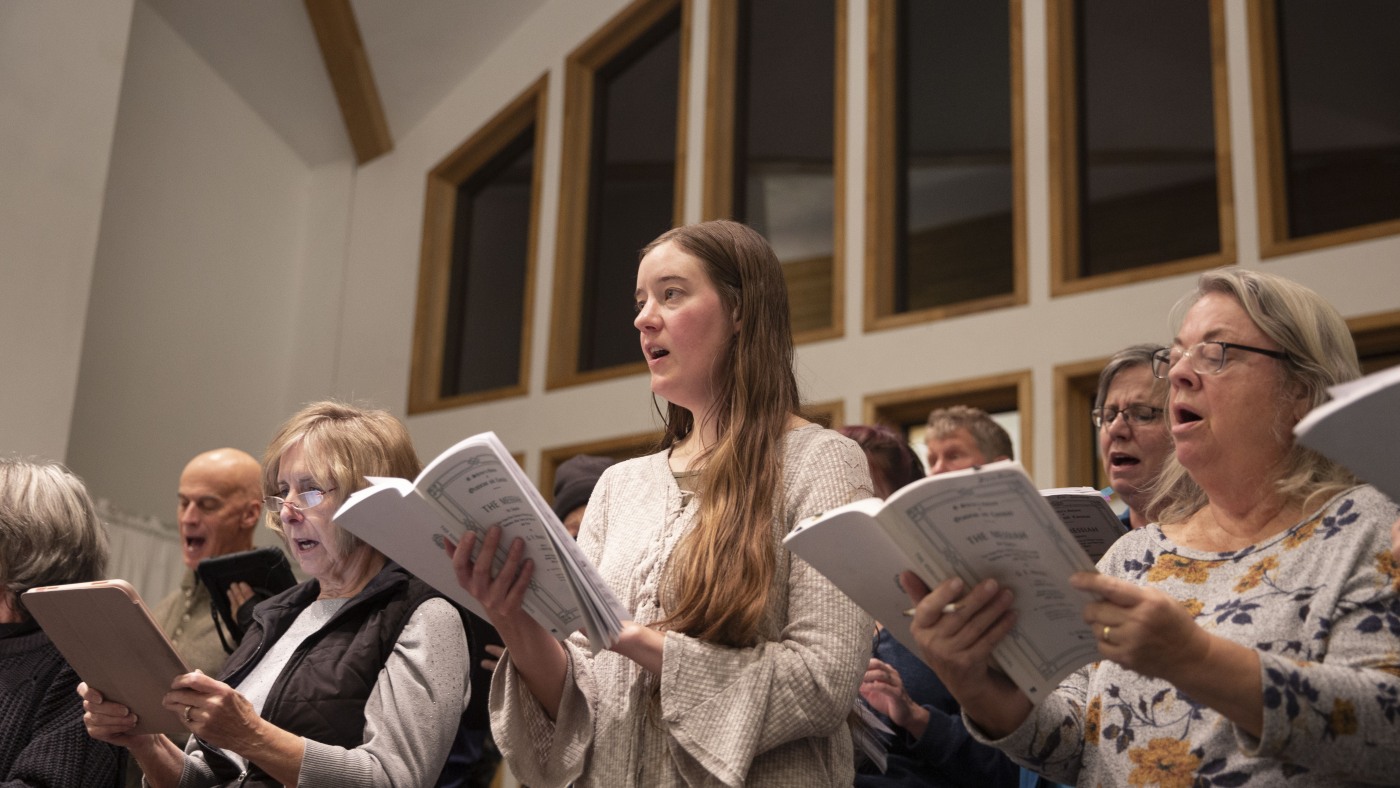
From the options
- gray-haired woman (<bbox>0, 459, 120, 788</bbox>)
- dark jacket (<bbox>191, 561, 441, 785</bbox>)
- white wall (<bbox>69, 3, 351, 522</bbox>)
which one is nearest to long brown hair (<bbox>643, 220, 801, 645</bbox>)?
dark jacket (<bbox>191, 561, 441, 785</bbox>)

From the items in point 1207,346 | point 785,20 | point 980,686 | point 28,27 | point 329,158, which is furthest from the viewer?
point 329,158

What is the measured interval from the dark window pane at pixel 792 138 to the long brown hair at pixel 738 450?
4.19m

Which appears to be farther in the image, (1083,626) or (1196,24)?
(1196,24)

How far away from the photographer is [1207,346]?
1720 millimetres

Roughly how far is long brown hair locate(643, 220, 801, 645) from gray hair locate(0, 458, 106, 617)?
3.84ft

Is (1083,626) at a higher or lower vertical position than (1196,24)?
lower

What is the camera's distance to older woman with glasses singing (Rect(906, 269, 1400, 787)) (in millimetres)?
1370

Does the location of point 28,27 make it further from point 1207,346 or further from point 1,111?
point 1207,346

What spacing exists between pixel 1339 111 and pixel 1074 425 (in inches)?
59.3

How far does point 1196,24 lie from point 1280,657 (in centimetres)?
454

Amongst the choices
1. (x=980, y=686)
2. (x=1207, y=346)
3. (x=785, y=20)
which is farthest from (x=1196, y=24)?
(x=980, y=686)

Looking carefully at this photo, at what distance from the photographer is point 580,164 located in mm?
7062

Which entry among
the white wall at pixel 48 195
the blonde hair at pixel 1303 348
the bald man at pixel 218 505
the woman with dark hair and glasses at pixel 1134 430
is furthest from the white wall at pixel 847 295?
the blonde hair at pixel 1303 348

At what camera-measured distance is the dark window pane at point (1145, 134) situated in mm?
5215
